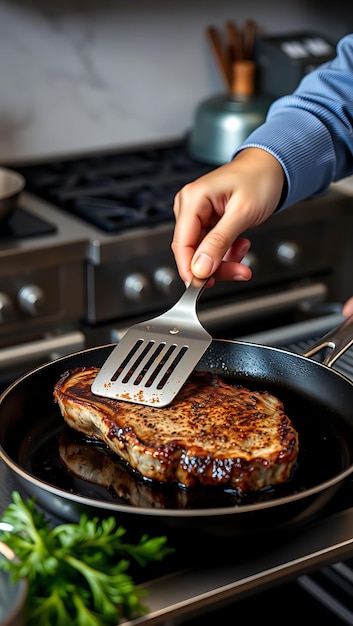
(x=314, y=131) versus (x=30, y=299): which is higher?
(x=314, y=131)

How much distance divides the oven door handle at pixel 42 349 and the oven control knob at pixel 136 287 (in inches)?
5.6

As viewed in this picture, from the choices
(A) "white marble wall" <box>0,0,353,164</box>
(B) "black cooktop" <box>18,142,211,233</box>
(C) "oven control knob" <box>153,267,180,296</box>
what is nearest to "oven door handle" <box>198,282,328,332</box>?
(C) "oven control knob" <box>153,267,180,296</box>

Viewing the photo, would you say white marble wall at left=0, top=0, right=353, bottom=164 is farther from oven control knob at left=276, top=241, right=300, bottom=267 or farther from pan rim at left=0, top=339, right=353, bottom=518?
pan rim at left=0, top=339, right=353, bottom=518

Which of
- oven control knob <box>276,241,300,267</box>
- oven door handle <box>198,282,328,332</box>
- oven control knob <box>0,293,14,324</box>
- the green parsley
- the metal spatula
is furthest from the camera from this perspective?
oven control knob <box>276,241,300,267</box>

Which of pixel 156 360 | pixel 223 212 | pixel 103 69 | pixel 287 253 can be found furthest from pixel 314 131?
pixel 103 69

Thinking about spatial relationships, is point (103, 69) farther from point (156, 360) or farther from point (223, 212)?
point (156, 360)

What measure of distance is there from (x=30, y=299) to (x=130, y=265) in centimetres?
25

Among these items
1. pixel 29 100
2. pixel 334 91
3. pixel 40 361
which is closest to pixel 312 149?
Answer: pixel 334 91

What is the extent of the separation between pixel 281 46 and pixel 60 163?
74 cm

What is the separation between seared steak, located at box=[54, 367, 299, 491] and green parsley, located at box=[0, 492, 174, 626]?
4.2 inches

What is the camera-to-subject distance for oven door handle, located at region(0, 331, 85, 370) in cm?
181

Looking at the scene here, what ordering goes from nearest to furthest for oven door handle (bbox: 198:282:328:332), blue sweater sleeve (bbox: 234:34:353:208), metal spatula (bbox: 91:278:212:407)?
metal spatula (bbox: 91:278:212:407) → blue sweater sleeve (bbox: 234:34:353:208) → oven door handle (bbox: 198:282:328:332)

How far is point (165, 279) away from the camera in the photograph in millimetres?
1960

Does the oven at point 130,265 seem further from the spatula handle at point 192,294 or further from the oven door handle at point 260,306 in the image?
the spatula handle at point 192,294
